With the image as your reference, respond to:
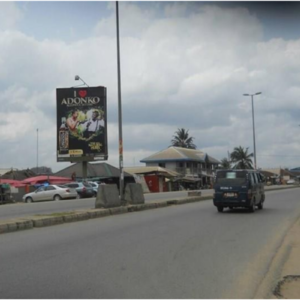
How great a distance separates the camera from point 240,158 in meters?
100

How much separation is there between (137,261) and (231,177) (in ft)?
41.5

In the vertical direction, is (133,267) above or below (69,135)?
below

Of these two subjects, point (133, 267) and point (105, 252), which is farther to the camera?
point (105, 252)

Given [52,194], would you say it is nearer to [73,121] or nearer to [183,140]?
[73,121]

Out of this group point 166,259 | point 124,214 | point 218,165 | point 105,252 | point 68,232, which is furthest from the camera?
point 218,165

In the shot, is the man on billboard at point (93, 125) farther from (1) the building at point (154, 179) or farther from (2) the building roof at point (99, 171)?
(2) the building roof at point (99, 171)

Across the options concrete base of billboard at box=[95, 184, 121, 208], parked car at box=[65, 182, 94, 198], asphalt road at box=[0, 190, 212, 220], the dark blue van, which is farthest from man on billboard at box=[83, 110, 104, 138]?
the dark blue van

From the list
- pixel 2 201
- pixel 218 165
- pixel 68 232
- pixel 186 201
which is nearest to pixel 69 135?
pixel 2 201

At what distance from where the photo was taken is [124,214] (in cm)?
1964

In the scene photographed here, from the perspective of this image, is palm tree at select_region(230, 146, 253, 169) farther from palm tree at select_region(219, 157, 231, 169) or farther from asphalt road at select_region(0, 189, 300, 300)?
asphalt road at select_region(0, 189, 300, 300)

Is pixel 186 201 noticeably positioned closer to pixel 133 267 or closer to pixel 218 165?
pixel 133 267

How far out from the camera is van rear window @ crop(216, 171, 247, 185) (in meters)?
20.6

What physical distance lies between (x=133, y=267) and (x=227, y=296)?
88.5 inches

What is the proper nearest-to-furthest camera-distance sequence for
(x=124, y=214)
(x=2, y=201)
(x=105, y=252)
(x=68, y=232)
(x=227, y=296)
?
(x=227, y=296) → (x=105, y=252) → (x=68, y=232) → (x=124, y=214) → (x=2, y=201)
